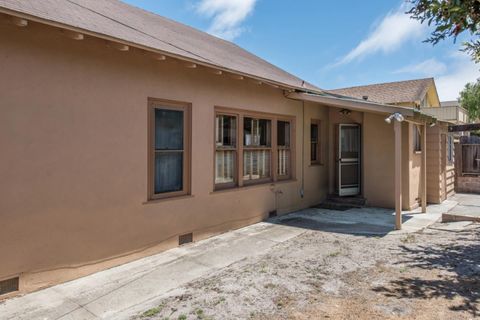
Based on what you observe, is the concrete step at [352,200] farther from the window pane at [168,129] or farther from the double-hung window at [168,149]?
the window pane at [168,129]

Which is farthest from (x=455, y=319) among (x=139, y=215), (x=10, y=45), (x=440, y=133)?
(x=440, y=133)

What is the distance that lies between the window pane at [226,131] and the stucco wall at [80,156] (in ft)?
1.91

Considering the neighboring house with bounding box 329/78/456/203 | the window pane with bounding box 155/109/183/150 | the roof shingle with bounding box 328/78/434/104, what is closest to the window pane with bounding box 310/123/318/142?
the neighboring house with bounding box 329/78/456/203

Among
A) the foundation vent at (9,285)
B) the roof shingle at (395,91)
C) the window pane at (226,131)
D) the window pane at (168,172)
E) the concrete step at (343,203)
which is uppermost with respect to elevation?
the roof shingle at (395,91)

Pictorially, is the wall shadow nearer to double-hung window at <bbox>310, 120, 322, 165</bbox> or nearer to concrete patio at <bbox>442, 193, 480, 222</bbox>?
concrete patio at <bbox>442, 193, 480, 222</bbox>

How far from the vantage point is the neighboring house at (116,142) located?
12.4 ft

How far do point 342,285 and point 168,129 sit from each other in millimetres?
3523

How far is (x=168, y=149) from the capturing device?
5.57 m

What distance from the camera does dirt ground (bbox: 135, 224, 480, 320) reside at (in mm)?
3395

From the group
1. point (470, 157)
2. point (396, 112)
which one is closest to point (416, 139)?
point (396, 112)

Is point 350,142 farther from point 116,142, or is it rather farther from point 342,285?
point 116,142

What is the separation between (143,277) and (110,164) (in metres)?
1.60

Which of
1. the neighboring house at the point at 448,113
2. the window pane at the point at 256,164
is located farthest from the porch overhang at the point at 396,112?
the neighboring house at the point at 448,113

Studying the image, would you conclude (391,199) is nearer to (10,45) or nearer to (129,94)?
(129,94)
